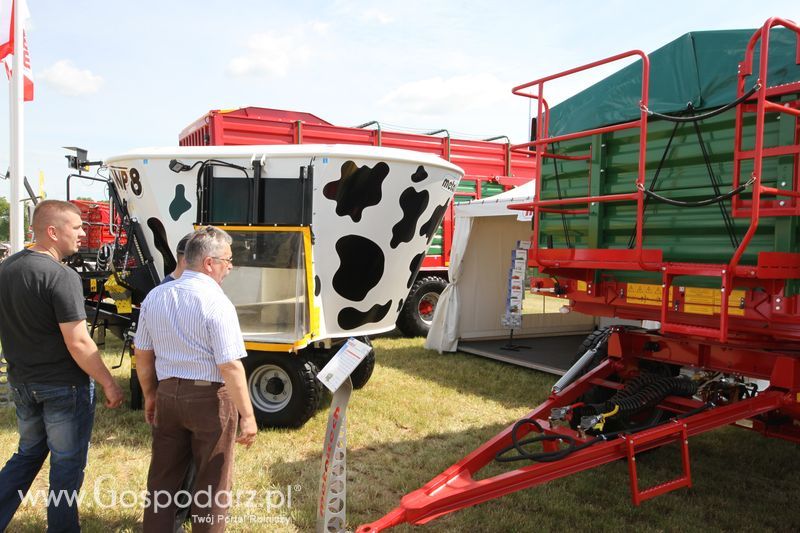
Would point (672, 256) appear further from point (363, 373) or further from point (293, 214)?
point (363, 373)

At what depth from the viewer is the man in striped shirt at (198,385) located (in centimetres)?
253

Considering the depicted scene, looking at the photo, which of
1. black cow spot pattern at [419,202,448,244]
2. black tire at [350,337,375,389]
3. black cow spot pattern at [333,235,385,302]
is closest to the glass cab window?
black cow spot pattern at [333,235,385,302]

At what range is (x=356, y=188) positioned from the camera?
460 cm

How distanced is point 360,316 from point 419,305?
4.54 metres

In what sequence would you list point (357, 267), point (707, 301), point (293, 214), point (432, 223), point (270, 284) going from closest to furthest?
point (707, 301) < point (293, 214) < point (270, 284) < point (357, 267) < point (432, 223)

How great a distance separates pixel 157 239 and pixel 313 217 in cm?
143

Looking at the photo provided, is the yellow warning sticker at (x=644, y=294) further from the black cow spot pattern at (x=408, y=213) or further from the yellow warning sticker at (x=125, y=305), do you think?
the yellow warning sticker at (x=125, y=305)

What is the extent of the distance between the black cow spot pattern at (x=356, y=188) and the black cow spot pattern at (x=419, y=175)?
0.84 feet

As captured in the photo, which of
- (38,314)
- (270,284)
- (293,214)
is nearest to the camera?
(38,314)

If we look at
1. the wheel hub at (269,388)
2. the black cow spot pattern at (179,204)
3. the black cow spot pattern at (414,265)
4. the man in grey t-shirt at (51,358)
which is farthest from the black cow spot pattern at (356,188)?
the man in grey t-shirt at (51,358)

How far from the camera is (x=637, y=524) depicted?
3459mm

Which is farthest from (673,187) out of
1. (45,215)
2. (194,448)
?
(45,215)

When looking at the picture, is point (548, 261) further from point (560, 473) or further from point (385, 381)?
point (385, 381)

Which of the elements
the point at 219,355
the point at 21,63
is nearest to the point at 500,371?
the point at 219,355
